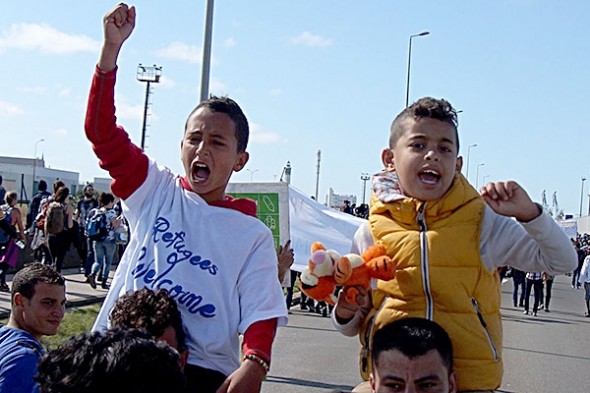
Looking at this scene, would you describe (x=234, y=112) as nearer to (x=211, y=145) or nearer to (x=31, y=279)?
(x=211, y=145)

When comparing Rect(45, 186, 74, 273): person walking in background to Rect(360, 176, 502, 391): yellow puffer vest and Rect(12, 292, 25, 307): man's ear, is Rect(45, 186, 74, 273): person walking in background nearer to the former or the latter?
Rect(12, 292, 25, 307): man's ear

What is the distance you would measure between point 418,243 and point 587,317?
64.0 ft

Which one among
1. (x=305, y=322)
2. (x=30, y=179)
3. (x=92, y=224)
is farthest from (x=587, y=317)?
(x=30, y=179)

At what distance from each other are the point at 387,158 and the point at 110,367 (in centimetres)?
187

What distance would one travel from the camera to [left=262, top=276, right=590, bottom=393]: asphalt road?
9.44m

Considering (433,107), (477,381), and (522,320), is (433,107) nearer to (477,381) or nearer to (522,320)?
(477,381)

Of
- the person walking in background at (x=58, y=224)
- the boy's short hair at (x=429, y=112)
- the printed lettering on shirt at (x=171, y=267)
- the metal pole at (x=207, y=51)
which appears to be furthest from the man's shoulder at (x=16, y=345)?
the person walking in background at (x=58, y=224)

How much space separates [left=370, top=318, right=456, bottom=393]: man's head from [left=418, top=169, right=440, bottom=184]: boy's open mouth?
0.50 m

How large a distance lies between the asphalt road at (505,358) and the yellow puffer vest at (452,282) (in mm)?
4582

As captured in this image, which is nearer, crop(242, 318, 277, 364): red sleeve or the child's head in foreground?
crop(242, 318, 277, 364): red sleeve

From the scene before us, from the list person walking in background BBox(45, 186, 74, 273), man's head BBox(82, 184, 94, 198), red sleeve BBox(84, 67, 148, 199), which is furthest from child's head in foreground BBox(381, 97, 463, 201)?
man's head BBox(82, 184, 94, 198)

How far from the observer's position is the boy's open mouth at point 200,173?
2975mm

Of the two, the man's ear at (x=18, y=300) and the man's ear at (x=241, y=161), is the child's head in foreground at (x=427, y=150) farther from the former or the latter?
the man's ear at (x=18, y=300)

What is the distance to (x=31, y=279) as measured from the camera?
14.9 ft
